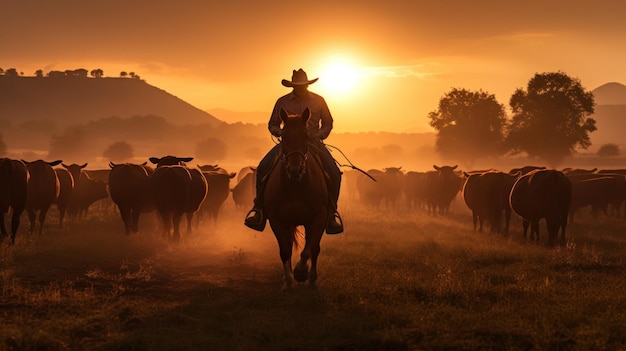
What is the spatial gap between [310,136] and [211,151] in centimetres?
12787

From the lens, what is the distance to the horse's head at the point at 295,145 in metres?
8.32

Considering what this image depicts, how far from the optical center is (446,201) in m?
29.9

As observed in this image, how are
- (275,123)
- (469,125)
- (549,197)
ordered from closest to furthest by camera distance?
(275,123) < (549,197) < (469,125)

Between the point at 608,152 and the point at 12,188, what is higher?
the point at 608,152

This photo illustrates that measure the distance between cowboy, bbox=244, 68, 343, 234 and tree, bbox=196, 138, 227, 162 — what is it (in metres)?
126

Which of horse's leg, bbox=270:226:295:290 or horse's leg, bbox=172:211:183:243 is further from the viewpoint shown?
horse's leg, bbox=172:211:183:243

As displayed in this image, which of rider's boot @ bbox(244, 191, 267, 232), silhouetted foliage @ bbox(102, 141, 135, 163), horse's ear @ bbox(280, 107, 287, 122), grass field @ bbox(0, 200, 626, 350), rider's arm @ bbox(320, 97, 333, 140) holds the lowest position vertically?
grass field @ bbox(0, 200, 626, 350)

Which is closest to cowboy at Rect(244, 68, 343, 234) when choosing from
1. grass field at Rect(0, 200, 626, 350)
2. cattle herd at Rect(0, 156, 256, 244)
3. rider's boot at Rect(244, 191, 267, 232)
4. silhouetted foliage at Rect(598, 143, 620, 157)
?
rider's boot at Rect(244, 191, 267, 232)

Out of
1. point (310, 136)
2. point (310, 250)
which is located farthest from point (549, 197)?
point (310, 250)

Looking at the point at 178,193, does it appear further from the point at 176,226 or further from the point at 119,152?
the point at 119,152

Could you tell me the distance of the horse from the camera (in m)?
8.60

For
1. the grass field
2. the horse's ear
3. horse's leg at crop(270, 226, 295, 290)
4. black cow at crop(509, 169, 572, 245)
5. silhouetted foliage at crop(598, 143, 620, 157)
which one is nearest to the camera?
the grass field

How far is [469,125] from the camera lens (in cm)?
6438

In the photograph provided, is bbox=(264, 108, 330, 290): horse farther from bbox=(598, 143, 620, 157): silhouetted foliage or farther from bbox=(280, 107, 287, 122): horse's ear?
bbox=(598, 143, 620, 157): silhouetted foliage
